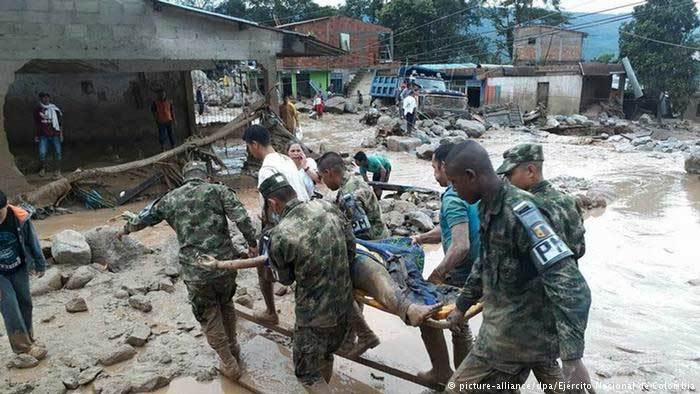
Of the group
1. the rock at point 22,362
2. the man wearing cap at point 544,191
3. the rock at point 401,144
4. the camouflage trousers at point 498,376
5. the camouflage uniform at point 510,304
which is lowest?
the rock at point 22,362

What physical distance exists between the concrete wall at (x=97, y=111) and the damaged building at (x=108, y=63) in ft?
0.08

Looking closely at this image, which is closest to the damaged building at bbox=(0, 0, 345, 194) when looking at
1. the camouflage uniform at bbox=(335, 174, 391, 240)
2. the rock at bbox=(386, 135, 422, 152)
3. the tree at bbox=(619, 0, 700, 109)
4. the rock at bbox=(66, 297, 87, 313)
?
the rock at bbox=(386, 135, 422, 152)

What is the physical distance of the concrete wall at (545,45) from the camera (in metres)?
32.8

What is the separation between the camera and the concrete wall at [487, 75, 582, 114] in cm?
2597

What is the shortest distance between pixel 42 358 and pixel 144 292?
48.6 inches

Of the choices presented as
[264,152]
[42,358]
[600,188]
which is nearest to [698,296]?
[264,152]

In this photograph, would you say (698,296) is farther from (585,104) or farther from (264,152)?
(585,104)

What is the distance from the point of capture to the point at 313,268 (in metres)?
2.85

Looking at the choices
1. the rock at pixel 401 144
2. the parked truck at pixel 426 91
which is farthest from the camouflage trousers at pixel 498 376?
the parked truck at pixel 426 91

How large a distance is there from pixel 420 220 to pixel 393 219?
0.42 metres

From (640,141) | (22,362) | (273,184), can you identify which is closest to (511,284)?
(273,184)

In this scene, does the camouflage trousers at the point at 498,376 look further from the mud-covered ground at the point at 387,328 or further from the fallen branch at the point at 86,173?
the fallen branch at the point at 86,173

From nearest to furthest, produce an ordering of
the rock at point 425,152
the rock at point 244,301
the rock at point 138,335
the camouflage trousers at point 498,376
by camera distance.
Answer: the camouflage trousers at point 498,376, the rock at point 138,335, the rock at point 244,301, the rock at point 425,152

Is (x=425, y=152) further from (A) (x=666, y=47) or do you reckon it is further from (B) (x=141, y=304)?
(A) (x=666, y=47)
